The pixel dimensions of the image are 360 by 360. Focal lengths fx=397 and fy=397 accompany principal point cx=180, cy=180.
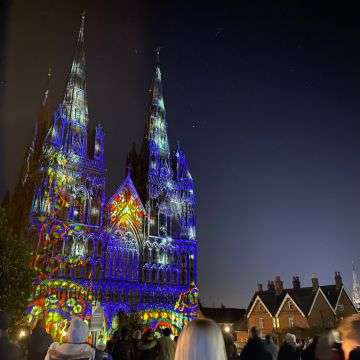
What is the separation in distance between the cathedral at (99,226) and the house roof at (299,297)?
976 centimetres

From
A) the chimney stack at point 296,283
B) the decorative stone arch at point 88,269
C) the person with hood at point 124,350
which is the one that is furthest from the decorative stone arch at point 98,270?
the person with hood at point 124,350

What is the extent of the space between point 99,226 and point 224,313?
30.3 m

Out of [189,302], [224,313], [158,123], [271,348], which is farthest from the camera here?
[224,313]

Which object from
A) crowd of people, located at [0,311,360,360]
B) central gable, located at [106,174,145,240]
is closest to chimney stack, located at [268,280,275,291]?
central gable, located at [106,174,145,240]

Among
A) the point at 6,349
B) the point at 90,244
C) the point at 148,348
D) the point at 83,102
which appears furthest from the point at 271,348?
the point at 83,102

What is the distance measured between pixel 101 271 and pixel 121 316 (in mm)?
5386

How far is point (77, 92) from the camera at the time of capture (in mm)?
52562

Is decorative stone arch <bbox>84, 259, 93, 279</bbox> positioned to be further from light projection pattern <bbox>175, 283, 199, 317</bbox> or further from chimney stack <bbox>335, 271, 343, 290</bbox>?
chimney stack <bbox>335, 271, 343, 290</bbox>

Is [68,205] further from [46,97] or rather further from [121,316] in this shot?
[46,97]

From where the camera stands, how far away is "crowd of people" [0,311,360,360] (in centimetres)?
399

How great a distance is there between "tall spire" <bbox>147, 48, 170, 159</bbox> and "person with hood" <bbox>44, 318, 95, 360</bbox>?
50557mm

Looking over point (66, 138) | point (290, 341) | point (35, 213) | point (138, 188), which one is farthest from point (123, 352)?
point (138, 188)

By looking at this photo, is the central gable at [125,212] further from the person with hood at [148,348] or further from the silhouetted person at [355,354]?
the silhouetted person at [355,354]

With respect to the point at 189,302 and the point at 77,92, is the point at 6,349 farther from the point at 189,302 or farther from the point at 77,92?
the point at 77,92
